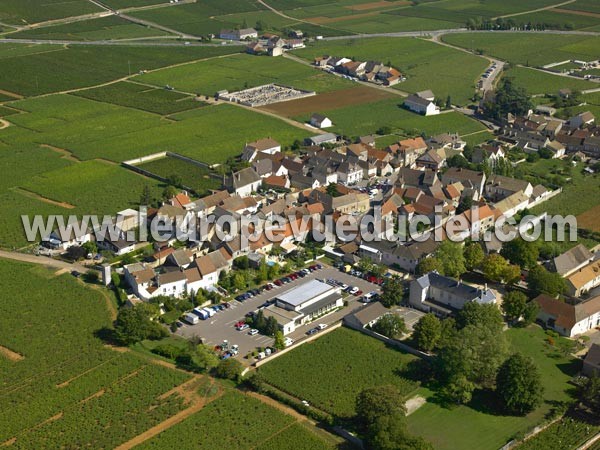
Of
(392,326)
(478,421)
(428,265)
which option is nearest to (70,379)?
(392,326)

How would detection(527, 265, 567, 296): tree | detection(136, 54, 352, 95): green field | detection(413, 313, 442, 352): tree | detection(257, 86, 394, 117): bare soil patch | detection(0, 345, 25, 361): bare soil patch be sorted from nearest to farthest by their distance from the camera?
1. detection(0, 345, 25, 361): bare soil patch
2. detection(413, 313, 442, 352): tree
3. detection(527, 265, 567, 296): tree
4. detection(257, 86, 394, 117): bare soil patch
5. detection(136, 54, 352, 95): green field

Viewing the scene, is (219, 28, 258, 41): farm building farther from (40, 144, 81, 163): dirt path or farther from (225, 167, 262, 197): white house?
(225, 167, 262, 197): white house

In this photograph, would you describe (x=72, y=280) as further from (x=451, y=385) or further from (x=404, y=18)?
(x=404, y=18)

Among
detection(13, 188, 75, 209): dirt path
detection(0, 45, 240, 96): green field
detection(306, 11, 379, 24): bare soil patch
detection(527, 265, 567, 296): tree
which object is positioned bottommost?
detection(13, 188, 75, 209): dirt path

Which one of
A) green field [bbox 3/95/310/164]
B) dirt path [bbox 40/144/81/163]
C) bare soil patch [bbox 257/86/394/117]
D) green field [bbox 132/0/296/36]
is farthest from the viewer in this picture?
green field [bbox 132/0/296/36]

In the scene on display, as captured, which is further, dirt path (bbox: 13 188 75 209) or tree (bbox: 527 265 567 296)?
dirt path (bbox: 13 188 75 209)

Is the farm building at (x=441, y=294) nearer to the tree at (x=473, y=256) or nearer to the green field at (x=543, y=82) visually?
the tree at (x=473, y=256)

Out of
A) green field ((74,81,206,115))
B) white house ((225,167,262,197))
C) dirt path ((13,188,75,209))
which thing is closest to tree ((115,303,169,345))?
dirt path ((13,188,75,209))

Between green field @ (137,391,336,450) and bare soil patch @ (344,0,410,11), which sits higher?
bare soil patch @ (344,0,410,11)

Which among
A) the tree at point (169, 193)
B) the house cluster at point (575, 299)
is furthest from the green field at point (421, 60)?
the house cluster at point (575, 299)
